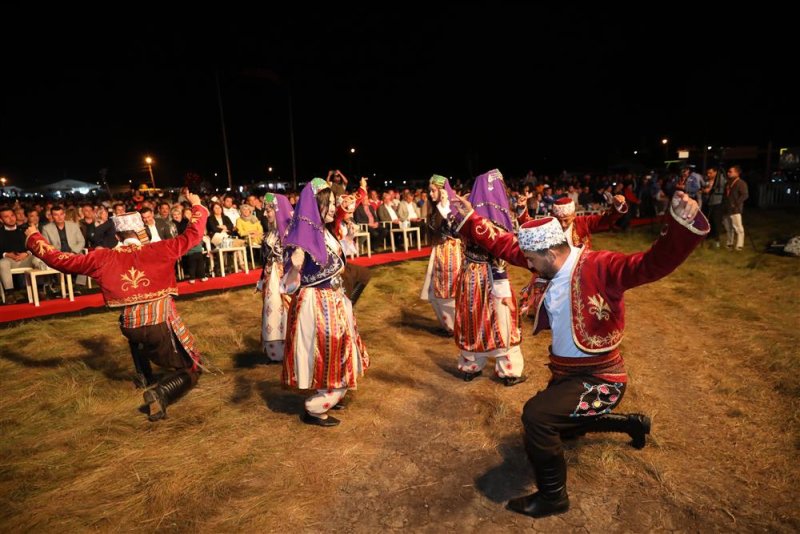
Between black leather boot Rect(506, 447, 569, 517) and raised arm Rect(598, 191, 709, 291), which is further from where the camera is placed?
black leather boot Rect(506, 447, 569, 517)

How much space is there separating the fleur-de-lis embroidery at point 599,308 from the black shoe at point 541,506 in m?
1.17

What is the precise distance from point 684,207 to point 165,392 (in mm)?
4418

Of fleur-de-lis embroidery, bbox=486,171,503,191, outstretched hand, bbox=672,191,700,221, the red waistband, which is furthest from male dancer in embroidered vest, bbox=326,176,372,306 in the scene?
outstretched hand, bbox=672,191,700,221

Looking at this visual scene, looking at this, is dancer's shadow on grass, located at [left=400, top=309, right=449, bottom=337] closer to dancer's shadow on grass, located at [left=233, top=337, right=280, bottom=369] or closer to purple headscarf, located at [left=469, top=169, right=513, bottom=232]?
dancer's shadow on grass, located at [left=233, top=337, right=280, bottom=369]

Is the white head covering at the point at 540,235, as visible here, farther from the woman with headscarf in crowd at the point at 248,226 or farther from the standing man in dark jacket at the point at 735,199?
the standing man in dark jacket at the point at 735,199

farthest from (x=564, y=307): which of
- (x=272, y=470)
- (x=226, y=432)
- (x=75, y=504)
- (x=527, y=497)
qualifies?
(x=75, y=504)

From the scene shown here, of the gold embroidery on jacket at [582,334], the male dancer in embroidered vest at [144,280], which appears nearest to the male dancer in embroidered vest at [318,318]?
the male dancer in embroidered vest at [144,280]

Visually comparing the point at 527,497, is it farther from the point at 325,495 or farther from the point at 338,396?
the point at 338,396

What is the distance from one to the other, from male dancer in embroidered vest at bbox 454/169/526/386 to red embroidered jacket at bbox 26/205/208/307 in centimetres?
272

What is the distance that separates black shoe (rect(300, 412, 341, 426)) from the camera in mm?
4230

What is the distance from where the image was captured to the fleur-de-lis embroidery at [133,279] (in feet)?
14.0

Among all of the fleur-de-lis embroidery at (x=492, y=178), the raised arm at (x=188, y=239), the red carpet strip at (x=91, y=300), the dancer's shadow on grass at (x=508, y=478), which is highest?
the fleur-de-lis embroidery at (x=492, y=178)

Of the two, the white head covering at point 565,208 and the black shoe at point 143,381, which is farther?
the white head covering at point 565,208

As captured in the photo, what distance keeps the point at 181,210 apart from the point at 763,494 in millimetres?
11279
